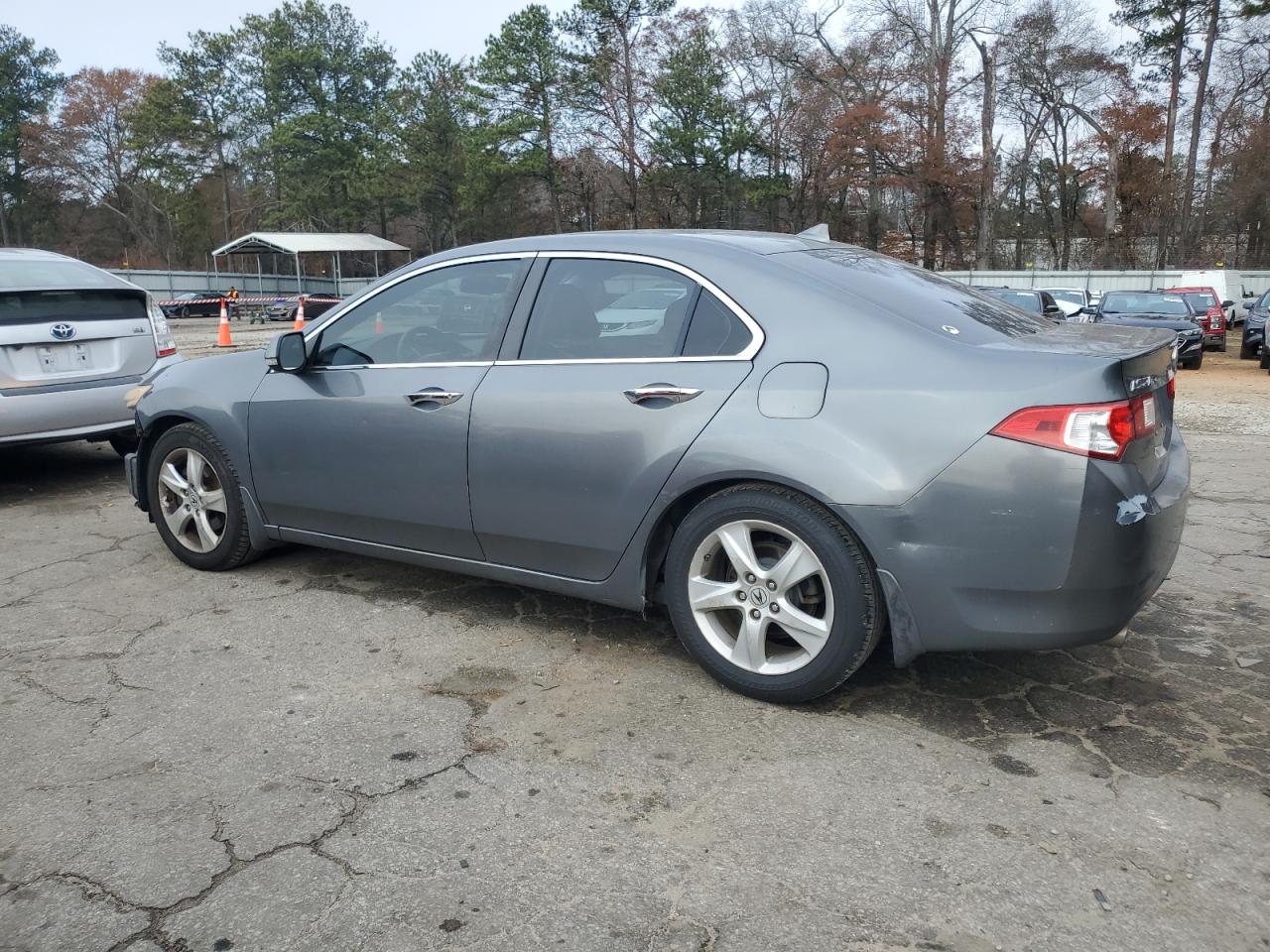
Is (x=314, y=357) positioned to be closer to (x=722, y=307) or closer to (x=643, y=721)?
(x=722, y=307)

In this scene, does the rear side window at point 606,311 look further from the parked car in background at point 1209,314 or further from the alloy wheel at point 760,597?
the parked car in background at point 1209,314

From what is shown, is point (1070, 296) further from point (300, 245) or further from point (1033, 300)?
point (300, 245)

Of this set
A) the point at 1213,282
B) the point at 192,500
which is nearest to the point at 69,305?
the point at 192,500

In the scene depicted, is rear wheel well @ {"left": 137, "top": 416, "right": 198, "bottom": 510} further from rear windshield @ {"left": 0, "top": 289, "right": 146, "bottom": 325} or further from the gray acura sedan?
rear windshield @ {"left": 0, "top": 289, "right": 146, "bottom": 325}

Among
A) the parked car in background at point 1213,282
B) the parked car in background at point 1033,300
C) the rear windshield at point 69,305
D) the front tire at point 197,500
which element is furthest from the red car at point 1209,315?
the front tire at point 197,500

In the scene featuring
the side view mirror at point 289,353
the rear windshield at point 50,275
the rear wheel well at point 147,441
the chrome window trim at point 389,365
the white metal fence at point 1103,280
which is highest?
the white metal fence at point 1103,280

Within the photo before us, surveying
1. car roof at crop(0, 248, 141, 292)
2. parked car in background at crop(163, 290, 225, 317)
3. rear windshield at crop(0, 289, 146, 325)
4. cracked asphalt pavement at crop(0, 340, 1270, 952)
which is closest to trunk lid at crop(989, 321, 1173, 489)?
cracked asphalt pavement at crop(0, 340, 1270, 952)

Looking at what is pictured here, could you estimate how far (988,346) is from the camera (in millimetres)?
3012

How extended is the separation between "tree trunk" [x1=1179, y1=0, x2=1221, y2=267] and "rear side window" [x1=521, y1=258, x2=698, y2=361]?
45.8 meters

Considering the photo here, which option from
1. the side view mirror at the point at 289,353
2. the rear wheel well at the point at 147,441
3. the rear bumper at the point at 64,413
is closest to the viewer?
the side view mirror at the point at 289,353

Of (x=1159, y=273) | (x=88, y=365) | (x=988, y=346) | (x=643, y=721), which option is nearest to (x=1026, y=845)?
(x=643, y=721)

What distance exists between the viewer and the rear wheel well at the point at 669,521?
3121mm

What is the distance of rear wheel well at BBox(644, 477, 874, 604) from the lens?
312 cm

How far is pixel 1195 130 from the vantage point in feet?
142
